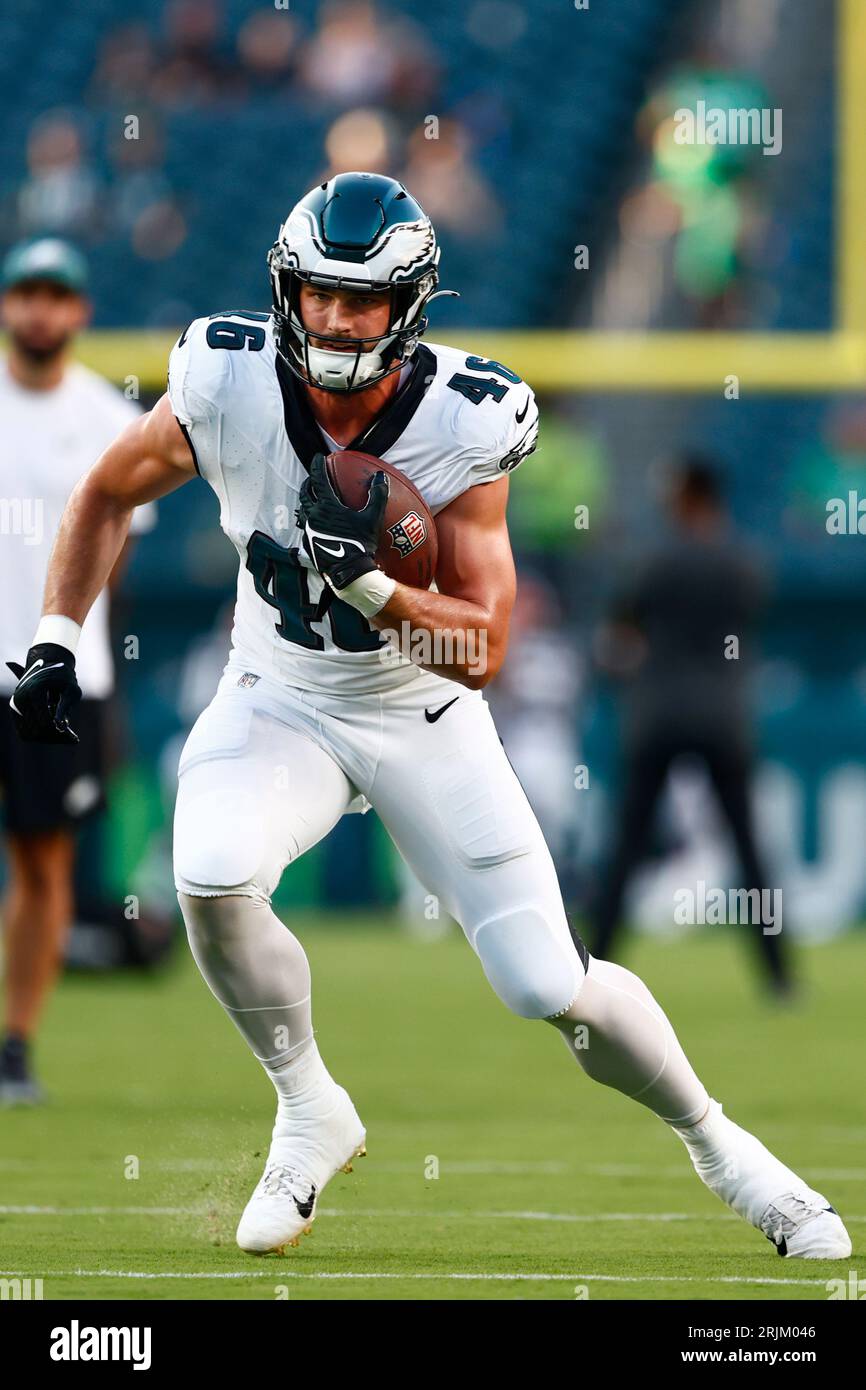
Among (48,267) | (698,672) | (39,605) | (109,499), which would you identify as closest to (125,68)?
(698,672)

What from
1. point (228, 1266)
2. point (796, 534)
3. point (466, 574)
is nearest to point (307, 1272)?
point (228, 1266)

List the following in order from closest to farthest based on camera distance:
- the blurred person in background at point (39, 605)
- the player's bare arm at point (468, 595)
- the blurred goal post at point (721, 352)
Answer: the player's bare arm at point (468, 595)
the blurred person in background at point (39, 605)
the blurred goal post at point (721, 352)

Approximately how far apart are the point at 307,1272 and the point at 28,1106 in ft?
7.32

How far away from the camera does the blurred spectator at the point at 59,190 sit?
13.8m

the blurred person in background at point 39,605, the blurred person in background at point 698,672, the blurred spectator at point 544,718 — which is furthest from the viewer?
the blurred spectator at point 544,718

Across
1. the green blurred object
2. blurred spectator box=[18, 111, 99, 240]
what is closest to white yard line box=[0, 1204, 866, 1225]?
the green blurred object

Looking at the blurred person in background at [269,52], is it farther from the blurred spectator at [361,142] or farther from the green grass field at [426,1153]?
the green grass field at [426,1153]

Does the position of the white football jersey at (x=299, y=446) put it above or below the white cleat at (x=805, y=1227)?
above

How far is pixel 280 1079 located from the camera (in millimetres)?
4242

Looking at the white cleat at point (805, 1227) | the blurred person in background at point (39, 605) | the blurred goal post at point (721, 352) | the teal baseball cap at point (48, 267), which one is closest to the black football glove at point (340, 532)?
the white cleat at point (805, 1227)

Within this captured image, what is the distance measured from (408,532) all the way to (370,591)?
16 cm

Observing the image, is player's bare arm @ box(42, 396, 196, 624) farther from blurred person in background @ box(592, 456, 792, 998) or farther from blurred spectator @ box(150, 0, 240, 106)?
blurred spectator @ box(150, 0, 240, 106)

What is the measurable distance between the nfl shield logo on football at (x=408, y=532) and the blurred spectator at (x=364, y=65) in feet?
34.4

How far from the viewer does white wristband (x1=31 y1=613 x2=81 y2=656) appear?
417cm
